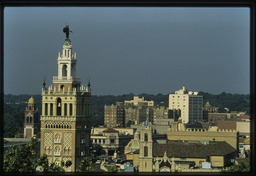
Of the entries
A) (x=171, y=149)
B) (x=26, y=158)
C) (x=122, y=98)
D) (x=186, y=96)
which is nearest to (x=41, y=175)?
(x=26, y=158)

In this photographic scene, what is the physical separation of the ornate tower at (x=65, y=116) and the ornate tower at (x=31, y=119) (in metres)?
17.5

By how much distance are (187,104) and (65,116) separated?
4573 centimetres

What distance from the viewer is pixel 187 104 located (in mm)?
70938

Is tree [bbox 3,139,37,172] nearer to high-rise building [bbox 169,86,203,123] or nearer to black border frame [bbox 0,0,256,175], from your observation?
black border frame [bbox 0,0,256,175]

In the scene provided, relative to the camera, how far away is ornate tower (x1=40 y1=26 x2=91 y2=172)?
25562 millimetres

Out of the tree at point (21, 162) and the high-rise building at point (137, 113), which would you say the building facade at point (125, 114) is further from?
the tree at point (21, 162)

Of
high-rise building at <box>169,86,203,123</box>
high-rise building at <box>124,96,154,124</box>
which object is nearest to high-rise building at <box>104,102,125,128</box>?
high-rise building at <box>124,96,154,124</box>

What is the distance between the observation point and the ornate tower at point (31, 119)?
144ft

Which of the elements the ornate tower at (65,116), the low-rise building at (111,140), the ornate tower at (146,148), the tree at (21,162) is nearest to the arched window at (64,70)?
the ornate tower at (65,116)

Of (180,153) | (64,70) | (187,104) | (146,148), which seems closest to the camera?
(64,70)

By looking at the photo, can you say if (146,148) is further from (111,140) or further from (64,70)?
(111,140)

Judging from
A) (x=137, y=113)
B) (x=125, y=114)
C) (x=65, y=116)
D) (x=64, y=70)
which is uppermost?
(x=64, y=70)
